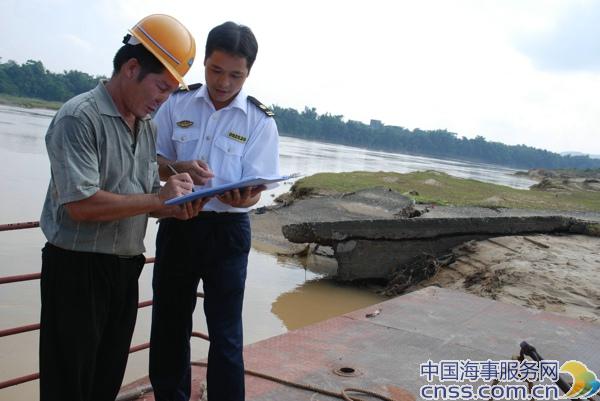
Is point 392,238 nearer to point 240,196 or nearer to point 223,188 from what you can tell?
point 240,196

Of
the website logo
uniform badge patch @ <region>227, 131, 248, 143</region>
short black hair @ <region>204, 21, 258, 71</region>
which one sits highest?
short black hair @ <region>204, 21, 258, 71</region>

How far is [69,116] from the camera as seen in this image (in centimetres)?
179

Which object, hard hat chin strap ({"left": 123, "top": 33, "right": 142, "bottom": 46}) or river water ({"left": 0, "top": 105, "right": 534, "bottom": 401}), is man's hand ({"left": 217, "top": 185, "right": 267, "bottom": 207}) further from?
river water ({"left": 0, "top": 105, "right": 534, "bottom": 401})

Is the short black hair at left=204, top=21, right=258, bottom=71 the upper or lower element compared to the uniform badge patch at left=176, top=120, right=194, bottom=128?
upper

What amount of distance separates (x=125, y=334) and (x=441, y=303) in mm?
3581

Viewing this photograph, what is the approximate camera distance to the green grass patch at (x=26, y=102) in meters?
50.9

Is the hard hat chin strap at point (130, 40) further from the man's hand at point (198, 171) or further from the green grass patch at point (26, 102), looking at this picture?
the green grass patch at point (26, 102)

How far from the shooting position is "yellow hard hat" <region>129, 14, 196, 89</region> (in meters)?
1.90

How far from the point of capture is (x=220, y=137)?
2.41 meters

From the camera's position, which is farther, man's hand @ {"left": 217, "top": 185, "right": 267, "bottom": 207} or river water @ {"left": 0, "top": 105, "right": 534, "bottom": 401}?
river water @ {"left": 0, "top": 105, "right": 534, "bottom": 401}

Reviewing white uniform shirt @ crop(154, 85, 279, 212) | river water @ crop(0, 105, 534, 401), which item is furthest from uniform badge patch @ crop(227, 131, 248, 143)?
river water @ crop(0, 105, 534, 401)

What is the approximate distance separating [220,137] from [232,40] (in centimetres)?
40


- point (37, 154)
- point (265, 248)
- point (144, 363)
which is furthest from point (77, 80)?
point (144, 363)

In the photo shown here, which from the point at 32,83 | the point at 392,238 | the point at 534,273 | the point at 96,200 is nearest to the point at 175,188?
the point at 96,200
